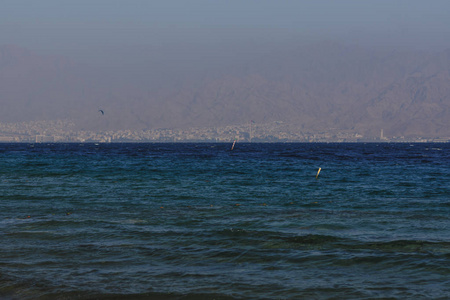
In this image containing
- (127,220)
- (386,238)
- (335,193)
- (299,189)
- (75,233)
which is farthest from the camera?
(299,189)

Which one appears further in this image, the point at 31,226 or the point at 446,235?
the point at 31,226

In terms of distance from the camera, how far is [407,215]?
24.5m

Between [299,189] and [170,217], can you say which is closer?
[170,217]

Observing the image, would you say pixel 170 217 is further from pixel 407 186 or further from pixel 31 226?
pixel 407 186

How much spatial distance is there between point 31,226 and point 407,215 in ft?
54.8

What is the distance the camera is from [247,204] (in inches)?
1150

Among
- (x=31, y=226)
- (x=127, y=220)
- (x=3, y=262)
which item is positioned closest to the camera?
(x=3, y=262)

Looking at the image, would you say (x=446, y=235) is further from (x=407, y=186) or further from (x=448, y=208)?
(x=407, y=186)

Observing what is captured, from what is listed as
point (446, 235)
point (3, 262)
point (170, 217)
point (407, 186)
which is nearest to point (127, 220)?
point (170, 217)

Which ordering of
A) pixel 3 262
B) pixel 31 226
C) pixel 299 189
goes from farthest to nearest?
1. pixel 299 189
2. pixel 31 226
3. pixel 3 262

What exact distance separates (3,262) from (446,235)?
49.1ft

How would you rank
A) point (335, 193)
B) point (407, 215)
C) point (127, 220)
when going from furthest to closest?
point (335, 193)
point (407, 215)
point (127, 220)

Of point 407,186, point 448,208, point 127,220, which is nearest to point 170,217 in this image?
point 127,220

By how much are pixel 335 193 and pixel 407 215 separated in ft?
36.4
